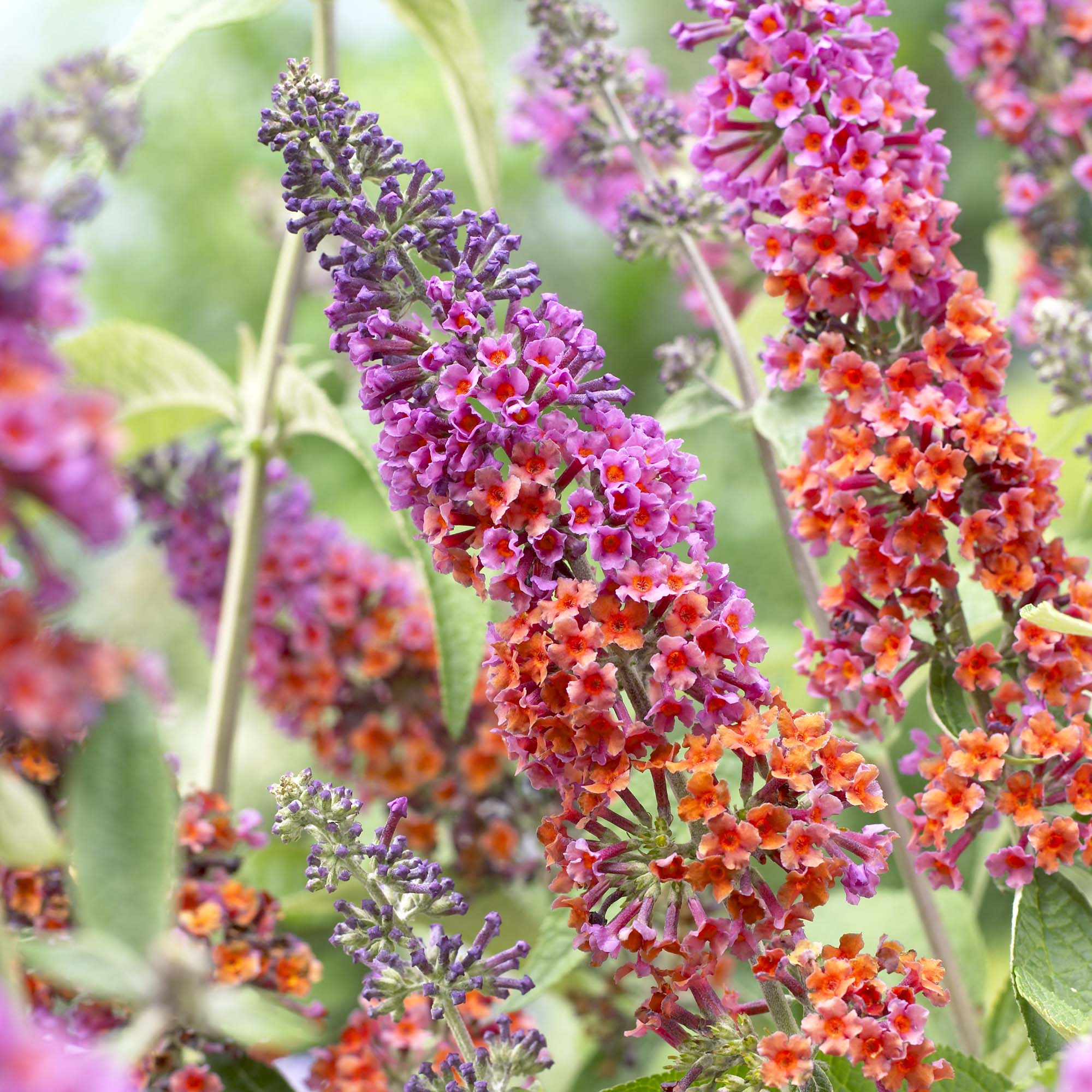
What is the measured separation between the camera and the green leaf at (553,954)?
664mm

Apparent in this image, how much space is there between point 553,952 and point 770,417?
0.33m

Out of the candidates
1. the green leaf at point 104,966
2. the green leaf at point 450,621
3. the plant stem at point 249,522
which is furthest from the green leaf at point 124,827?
the plant stem at point 249,522

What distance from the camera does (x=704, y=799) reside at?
0.52 meters

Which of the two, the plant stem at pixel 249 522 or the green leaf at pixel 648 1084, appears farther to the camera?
the plant stem at pixel 249 522

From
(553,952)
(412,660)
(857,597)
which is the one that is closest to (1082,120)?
(857,597)

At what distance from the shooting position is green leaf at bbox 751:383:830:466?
0.71 m

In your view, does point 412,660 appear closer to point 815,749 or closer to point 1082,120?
point 815,749

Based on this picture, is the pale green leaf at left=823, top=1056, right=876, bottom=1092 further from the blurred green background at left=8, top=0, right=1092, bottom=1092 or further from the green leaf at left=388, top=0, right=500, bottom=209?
the blurred green background at left=8, top=0, right=1092, bottom=1092

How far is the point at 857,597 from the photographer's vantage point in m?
0.68

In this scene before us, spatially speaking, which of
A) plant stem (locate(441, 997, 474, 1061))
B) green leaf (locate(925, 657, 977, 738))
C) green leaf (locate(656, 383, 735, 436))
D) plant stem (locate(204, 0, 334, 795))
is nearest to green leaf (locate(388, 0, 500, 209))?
plant stem (locate(204, 0, 334, 795))

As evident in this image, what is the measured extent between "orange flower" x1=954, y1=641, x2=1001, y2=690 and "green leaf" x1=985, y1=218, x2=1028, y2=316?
0.62 m

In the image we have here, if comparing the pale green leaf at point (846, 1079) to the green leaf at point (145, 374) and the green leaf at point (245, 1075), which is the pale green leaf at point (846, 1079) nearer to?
the green leaf at point (245, 1075)

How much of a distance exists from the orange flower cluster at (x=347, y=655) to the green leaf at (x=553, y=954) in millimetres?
251

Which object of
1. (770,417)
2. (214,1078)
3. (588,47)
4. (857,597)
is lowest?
(214,1078)
